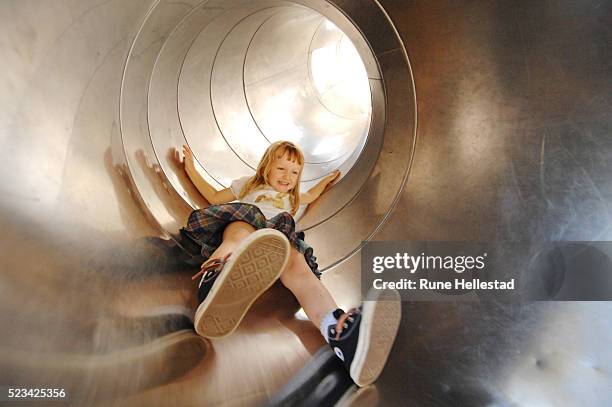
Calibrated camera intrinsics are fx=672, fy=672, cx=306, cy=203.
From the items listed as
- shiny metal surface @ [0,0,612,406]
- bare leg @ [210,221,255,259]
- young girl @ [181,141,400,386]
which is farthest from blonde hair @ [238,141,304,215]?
shiny metal surface @ [0,0,612,406]

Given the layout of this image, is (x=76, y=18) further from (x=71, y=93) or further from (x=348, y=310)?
(x=348, y=310)

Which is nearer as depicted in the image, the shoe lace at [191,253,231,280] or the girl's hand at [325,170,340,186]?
the shoe lace at [191,253,231,280]

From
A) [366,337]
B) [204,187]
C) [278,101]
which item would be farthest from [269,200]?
[278,101]

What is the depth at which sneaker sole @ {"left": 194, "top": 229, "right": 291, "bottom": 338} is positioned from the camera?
1725 millimetres

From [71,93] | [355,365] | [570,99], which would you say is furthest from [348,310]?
[71,93]

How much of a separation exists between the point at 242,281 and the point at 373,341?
37cm

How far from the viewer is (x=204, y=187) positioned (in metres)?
2.07

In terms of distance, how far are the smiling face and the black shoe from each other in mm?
439

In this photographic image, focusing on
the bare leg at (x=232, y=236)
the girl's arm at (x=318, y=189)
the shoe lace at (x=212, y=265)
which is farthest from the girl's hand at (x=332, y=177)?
the shoe lace at (x=212, y=265)

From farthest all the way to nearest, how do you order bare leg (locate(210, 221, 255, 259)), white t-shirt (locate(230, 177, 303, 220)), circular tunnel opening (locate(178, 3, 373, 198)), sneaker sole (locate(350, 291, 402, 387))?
circular tunnel opening (locate(178, 3, 373, 198)) < white t-shirt (locate(230, 177, 303, 220)) < bare leg (locate(210, 221, 255, 259)) < sneaker sole (locate(350, 291, 402, 387))

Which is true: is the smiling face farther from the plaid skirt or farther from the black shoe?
the black shoe

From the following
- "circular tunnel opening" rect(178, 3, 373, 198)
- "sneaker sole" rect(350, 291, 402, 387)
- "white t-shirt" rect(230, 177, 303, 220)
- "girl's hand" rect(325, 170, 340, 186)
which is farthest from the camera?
"circular tunnel opening" rect(178, 3, 373, 198)

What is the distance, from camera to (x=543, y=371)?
1.74 metres

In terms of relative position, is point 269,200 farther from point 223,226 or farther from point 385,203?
point 385,203
